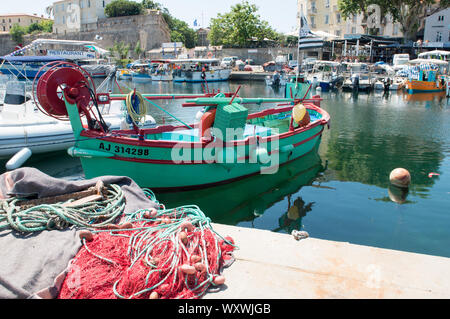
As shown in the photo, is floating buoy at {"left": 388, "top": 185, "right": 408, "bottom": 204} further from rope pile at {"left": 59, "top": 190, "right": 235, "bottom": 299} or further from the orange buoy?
rope pile at {"left": 59, "top": 190, "right": 235, "bottom": 299}

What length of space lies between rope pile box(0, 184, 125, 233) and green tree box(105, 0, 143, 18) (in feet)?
266

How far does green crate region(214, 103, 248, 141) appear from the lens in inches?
310

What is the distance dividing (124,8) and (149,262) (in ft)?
275

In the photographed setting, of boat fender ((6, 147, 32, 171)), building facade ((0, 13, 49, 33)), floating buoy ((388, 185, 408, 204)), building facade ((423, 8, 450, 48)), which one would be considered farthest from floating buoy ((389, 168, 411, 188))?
building facade ((0, 13, 49, 33))

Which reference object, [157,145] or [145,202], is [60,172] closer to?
[157,145]

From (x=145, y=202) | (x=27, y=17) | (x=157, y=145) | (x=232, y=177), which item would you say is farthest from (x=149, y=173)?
(x=27, y=17)

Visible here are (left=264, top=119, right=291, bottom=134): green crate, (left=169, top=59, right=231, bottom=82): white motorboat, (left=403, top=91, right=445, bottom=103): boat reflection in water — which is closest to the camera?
(left=264, top=119, right=291, bottom=134): green crate

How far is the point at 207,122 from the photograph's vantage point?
8.30 metres

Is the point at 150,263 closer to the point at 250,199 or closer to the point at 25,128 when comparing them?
the point at 250,199

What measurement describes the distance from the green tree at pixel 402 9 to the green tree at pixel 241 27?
13.0 meters

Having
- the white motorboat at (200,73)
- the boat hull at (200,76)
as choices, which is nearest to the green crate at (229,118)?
the white motorboat at (200,73)

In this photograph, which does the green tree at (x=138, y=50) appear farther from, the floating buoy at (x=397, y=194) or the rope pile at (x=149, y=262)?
the rope pile at (x=149, y=262)

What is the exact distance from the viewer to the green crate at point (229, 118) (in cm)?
788
